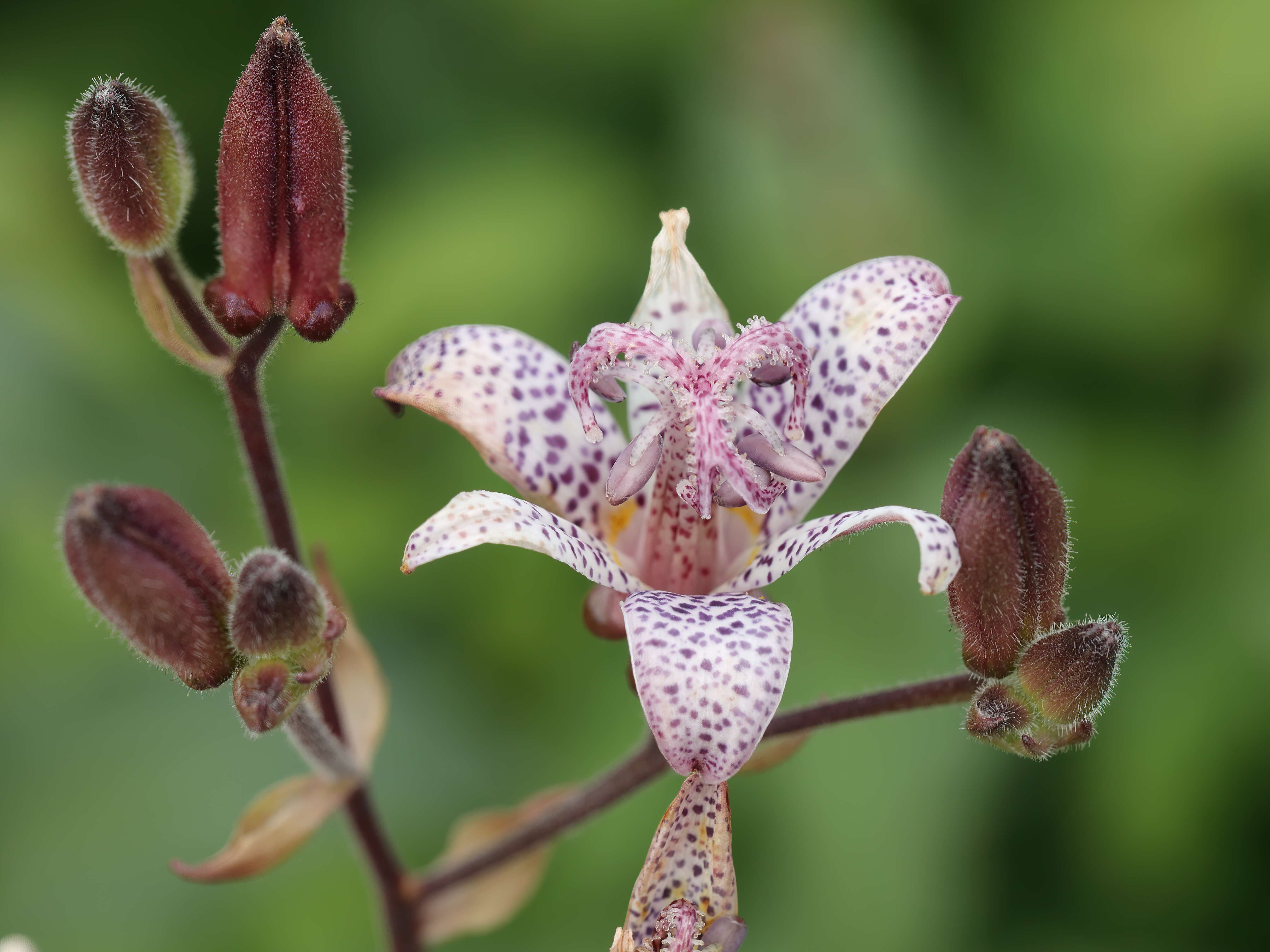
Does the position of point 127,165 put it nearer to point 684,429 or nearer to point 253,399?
point 253,399

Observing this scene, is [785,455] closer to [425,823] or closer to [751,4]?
[425,823]

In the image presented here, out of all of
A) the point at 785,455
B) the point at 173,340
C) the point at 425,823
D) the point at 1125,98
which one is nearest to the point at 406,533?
the point at 425,823

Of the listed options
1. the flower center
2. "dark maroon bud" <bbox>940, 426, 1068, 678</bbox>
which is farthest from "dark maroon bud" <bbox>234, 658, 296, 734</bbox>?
"dark maroon bud" <bbox>940, 426, 1068, 678</bbox>

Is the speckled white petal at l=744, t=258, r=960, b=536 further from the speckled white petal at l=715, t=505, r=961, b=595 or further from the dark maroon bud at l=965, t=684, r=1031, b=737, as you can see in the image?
the dark maroon bud at l=965, t=684, r=1031, b=737

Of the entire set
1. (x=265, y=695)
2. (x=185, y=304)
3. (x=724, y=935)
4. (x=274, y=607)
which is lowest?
(x=724, y=935)

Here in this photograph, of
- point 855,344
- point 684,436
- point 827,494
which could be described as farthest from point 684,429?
point 827,494

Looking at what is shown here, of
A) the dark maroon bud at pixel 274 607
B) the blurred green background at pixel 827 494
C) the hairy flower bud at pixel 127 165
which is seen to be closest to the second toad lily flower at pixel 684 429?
the dark maroon bud at pixel 274 607

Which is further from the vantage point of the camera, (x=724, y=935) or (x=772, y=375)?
(x=772, y=375)

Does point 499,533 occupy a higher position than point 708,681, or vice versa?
point 499,533
